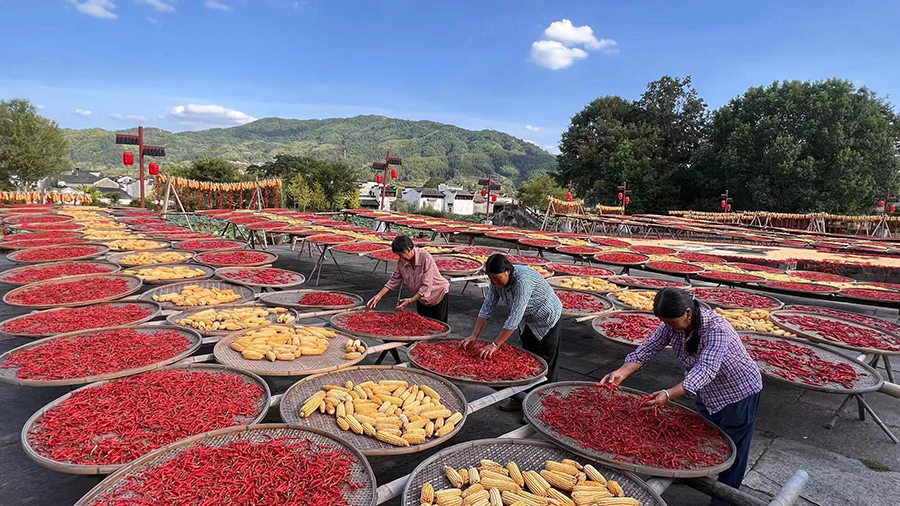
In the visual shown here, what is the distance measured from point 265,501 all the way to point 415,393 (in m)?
1.35

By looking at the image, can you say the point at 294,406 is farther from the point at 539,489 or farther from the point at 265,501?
the point at 539,489

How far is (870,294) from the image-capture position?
6.87m

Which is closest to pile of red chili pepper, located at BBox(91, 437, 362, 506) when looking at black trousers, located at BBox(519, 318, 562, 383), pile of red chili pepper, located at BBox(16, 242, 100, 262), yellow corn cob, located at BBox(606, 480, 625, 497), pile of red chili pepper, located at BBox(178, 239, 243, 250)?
yellow corn cob, located at BBox(606, 480, 625, 497)

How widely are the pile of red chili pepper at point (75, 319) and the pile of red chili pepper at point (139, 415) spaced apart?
168cm

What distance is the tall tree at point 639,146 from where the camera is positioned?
39.7 meters

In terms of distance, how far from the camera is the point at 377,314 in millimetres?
5219

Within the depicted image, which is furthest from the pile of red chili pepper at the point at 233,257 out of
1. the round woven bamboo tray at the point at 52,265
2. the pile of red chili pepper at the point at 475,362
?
the pile of red chili pepper at the point at 475,362

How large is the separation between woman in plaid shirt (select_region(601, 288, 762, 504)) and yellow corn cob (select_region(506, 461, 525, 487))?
1023 millimetres

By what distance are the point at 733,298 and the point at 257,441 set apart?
6952 millimetres

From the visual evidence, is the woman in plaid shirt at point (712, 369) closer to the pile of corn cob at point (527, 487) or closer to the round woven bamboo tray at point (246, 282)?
the pile of corn cob at point (527, 487)

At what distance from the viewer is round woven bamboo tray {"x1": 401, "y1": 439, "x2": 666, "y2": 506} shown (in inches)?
93.7

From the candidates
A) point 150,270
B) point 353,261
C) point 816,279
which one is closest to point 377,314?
point 150,270

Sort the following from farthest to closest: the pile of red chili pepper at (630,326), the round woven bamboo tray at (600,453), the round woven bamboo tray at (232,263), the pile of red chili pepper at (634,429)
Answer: the round woven bamboo tray at (232,263), the pile of red chili pepper at (630,326), the pile of red chili pepper at (634,429), the round woven bamboo tray at (600,453)

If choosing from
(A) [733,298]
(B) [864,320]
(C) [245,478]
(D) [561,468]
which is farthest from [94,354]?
(B) [864,320]
